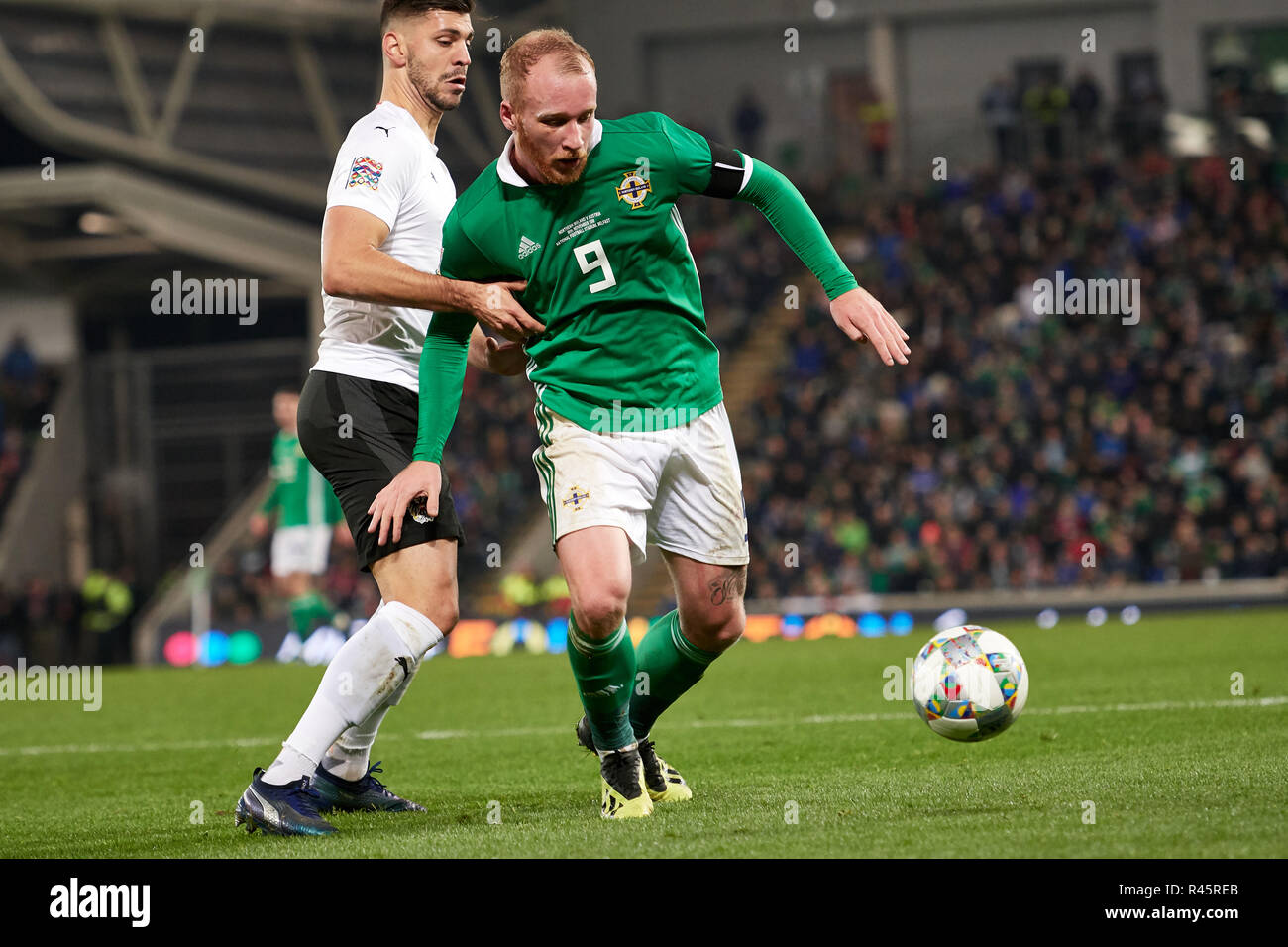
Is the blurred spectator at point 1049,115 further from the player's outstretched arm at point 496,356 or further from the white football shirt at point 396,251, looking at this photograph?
the white football shirt at point 396,251

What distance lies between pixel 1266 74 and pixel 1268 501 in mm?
12738

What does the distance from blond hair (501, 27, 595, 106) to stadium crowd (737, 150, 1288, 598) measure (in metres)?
15.2

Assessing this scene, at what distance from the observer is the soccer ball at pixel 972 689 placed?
18.3ft

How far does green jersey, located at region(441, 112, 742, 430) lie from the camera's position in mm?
5121

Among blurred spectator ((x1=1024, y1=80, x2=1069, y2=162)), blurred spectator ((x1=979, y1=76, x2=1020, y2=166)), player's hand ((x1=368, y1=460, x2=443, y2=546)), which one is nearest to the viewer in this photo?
player's hand ((x1=368, y1=460, x2=443, y2=546))

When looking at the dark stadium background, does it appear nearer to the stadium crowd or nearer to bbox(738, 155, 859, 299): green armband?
the stadium crowd

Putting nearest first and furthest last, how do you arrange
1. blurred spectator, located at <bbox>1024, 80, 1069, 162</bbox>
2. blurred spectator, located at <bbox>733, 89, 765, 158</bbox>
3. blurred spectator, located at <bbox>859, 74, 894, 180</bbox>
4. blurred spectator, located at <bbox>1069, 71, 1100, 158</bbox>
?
blurred spectator, located at <bbox>1069, 71, 1100, 158</bbox>
blurred spectator, located at <bbox>1024, 80, 1069, 162</bbox>
blurred spectator, located at <bbox>859, 74, 894, 180</bbox>
blurred spectator, located at <bbox>733, 89, 765, 158</bbox>

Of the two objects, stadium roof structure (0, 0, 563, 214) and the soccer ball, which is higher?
stadium roof structure (0, 0, 563, 214)

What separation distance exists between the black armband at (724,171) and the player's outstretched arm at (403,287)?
74cm

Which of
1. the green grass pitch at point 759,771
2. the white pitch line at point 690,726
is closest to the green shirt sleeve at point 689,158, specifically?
the green grass pitch at point 759,771

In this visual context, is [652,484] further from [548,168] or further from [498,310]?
[548,168]

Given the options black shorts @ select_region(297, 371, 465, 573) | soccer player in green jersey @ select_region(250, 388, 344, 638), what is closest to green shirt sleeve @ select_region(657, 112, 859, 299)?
black shorts @ select_region(297, 371, 465, 573)
